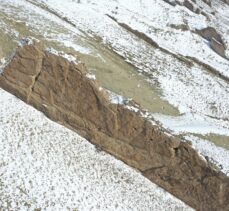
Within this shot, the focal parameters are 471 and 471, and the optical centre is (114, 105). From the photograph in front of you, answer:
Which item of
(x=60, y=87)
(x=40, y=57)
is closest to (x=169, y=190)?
(x=60, y=87)

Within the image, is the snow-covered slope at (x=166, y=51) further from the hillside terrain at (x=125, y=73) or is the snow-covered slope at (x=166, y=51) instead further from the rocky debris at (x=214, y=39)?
the rocky debris at (x=214, y=39)

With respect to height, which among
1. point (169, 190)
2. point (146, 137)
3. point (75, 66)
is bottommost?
point (169, 190)

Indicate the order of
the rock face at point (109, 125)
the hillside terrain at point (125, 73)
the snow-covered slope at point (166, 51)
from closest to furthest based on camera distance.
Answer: the hillside terrain at point (125, 73)
the rock face at point (109, 125)
the snow-covered slope at point (166, 51)

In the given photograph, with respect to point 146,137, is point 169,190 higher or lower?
lower

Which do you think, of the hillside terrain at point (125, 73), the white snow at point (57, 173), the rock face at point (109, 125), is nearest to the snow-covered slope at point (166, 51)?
the hillside terrain at point (125, 73)

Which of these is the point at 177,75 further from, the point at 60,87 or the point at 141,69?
the point at 60,87

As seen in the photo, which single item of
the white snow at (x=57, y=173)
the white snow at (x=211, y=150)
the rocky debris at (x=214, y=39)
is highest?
the rocky debris at (x=214, y=39)

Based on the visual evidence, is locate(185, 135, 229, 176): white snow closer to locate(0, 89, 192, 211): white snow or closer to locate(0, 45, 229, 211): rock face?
locate(0, 45, 229, 211): rock face
